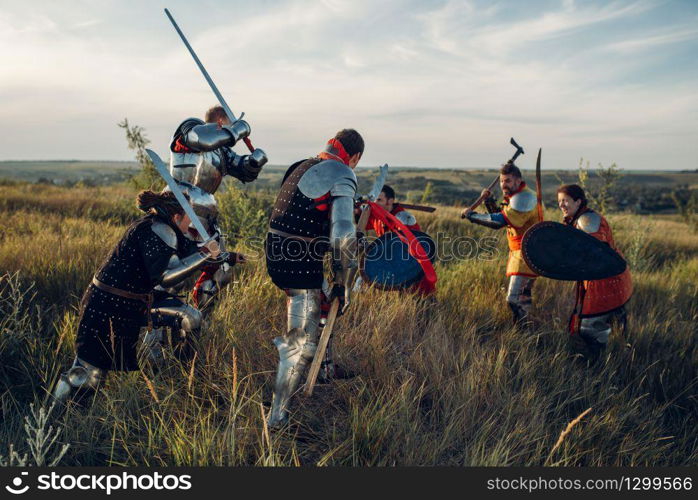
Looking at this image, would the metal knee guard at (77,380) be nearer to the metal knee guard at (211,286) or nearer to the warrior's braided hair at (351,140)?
the metal knee guard at (211,286)

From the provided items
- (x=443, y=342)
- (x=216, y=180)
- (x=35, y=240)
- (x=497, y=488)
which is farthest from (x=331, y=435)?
(x=35, y=240)

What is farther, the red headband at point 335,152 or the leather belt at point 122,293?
the red headband at point 335,152

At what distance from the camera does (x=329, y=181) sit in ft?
9.72

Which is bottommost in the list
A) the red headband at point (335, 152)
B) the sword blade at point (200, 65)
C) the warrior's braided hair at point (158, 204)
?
the warrior's braided hair at point (158, 204)

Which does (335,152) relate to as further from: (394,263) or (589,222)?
(589,222)

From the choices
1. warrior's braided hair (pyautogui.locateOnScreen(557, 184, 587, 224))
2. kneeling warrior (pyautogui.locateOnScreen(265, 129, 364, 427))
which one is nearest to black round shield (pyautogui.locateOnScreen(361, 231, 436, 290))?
warrior's braided hair (pyautogui.locateOnScreen(557, 184, 587, 224))

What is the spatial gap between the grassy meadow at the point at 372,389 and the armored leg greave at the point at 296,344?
0.57 ft

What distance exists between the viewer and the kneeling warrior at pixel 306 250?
2.95m

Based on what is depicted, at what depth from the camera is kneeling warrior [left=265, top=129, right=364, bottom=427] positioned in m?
2.95

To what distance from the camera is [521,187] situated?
16.3 feet

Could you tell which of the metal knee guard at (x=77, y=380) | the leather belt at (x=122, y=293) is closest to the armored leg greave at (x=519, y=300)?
the leather belt at (x=122, y=293)

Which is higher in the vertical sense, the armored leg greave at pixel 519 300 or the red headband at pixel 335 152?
the red headband at pixel 335 152

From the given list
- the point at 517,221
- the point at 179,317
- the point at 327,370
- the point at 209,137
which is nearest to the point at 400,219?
the point at 517,221

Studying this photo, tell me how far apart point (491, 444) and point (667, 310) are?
4.38m
